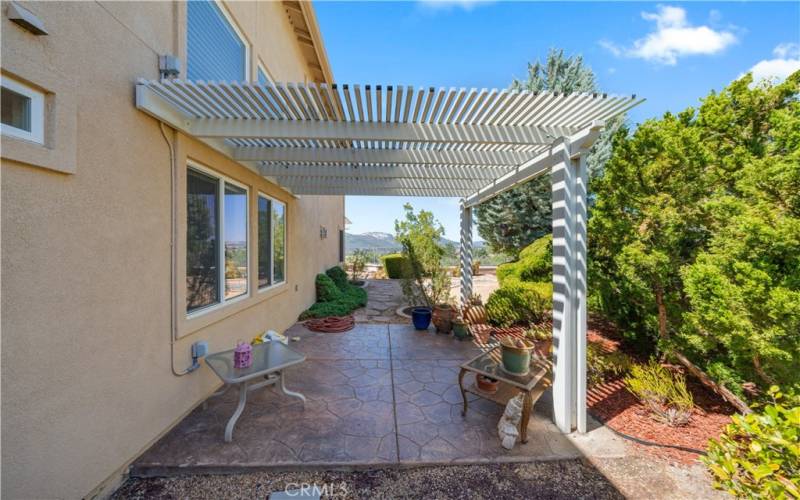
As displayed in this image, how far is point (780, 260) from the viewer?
286 cm

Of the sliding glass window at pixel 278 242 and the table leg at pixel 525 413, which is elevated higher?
the sliding glass window at pixel 278 242

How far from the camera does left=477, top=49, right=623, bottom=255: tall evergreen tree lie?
11.9 meters

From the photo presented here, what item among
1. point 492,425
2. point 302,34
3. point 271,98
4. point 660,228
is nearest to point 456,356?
point 492,425

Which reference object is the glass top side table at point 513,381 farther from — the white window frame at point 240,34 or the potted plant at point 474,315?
the white window frame at point 240,34

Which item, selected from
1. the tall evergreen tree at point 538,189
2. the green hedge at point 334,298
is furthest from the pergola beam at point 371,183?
the tall evergreen tree at point 538,189

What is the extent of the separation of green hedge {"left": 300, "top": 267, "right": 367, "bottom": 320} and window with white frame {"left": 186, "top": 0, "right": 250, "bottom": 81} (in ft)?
17.2

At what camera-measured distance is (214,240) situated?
4012 millimetres

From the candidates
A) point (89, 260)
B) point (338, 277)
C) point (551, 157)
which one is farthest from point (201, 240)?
point (338, 277)

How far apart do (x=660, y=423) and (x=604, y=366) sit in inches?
37.2

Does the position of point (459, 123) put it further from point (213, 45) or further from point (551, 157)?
point (213, 45)

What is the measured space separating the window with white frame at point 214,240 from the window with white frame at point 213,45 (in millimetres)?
1364

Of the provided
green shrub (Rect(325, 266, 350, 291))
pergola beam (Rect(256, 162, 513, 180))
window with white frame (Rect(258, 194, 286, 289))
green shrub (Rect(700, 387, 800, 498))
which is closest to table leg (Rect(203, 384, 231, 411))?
window with white frame (Rect(258, 194, 286, 289))

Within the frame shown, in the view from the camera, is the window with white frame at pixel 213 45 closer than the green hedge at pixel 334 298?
Yes

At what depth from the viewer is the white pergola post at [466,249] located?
25.4ft
